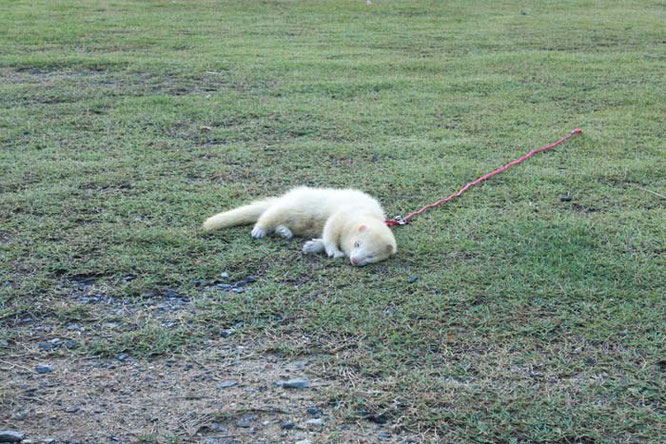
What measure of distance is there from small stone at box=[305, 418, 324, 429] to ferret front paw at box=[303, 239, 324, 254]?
141 centimetres

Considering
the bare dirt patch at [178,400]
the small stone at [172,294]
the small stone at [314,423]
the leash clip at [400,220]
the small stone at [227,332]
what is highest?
the leash clip at [400,220]

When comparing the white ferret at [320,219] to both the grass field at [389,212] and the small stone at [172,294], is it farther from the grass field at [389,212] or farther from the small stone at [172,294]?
the small stone at [172,294]

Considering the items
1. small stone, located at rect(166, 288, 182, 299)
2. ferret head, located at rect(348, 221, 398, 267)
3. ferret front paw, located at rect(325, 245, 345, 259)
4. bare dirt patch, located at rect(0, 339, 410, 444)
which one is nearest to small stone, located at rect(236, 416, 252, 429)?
bare dirt patch, located at rect(0, 339, 410, 444)

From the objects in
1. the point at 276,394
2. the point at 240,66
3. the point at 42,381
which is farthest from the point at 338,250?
the point at 240,66

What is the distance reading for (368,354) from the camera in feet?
9.48

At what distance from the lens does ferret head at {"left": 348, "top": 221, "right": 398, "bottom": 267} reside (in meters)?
3.62

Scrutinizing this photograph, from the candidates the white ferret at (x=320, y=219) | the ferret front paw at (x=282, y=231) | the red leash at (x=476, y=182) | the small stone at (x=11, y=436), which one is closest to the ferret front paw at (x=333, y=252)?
the white ferret at (x=320, y=219)

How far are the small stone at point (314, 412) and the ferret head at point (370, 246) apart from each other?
114 centimetres

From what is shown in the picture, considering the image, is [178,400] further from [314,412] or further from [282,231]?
[282,231]

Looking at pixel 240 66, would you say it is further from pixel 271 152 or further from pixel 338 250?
pixel 338 250

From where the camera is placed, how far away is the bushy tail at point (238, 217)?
4055 mm

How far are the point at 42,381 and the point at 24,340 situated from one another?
0.34 m

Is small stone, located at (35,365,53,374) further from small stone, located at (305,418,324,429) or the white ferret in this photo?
the white ferret

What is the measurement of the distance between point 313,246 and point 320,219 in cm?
29
